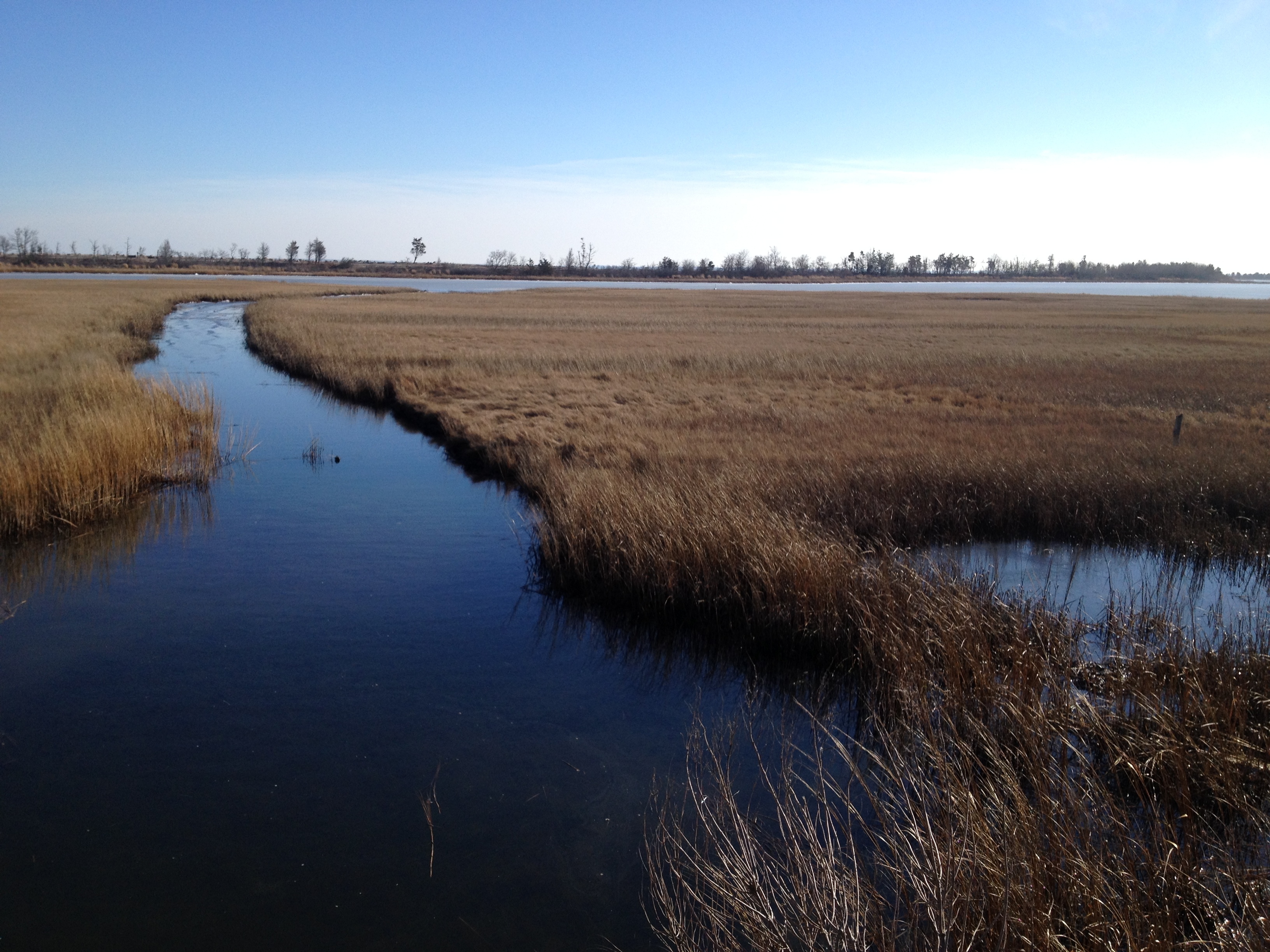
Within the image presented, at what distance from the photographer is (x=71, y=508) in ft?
39.1

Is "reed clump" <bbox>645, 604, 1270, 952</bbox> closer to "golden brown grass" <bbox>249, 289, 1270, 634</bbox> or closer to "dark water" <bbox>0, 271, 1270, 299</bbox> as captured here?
"golden brown grass" <bbox>249, 289, 1270, 634</bbox>

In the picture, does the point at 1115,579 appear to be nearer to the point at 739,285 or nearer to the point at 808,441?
the point at 808,441

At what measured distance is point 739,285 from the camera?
12975 cm

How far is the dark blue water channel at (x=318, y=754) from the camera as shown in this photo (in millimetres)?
5027

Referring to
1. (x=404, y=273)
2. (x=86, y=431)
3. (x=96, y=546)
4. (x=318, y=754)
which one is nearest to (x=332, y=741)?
(x=318, y=754)

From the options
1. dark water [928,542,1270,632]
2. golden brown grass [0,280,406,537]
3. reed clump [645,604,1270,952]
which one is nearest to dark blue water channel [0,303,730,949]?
reed clump [645,604,1270,952]

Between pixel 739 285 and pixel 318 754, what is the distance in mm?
128328

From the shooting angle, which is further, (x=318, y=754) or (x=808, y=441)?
(x=808, y=441)

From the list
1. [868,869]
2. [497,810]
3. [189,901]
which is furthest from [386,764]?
[868,869]

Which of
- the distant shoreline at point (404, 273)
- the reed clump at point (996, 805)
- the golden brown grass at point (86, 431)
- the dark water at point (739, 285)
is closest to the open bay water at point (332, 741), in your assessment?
the reed clump at point (996, 805)

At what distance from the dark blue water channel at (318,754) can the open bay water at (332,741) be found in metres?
0.02

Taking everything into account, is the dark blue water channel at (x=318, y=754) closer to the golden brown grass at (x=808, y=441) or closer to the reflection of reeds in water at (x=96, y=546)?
the reflection of reeds in water at (x=96, y=546)

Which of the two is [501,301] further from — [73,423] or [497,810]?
[497,810]

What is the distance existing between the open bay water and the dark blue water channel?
20 millimetres
